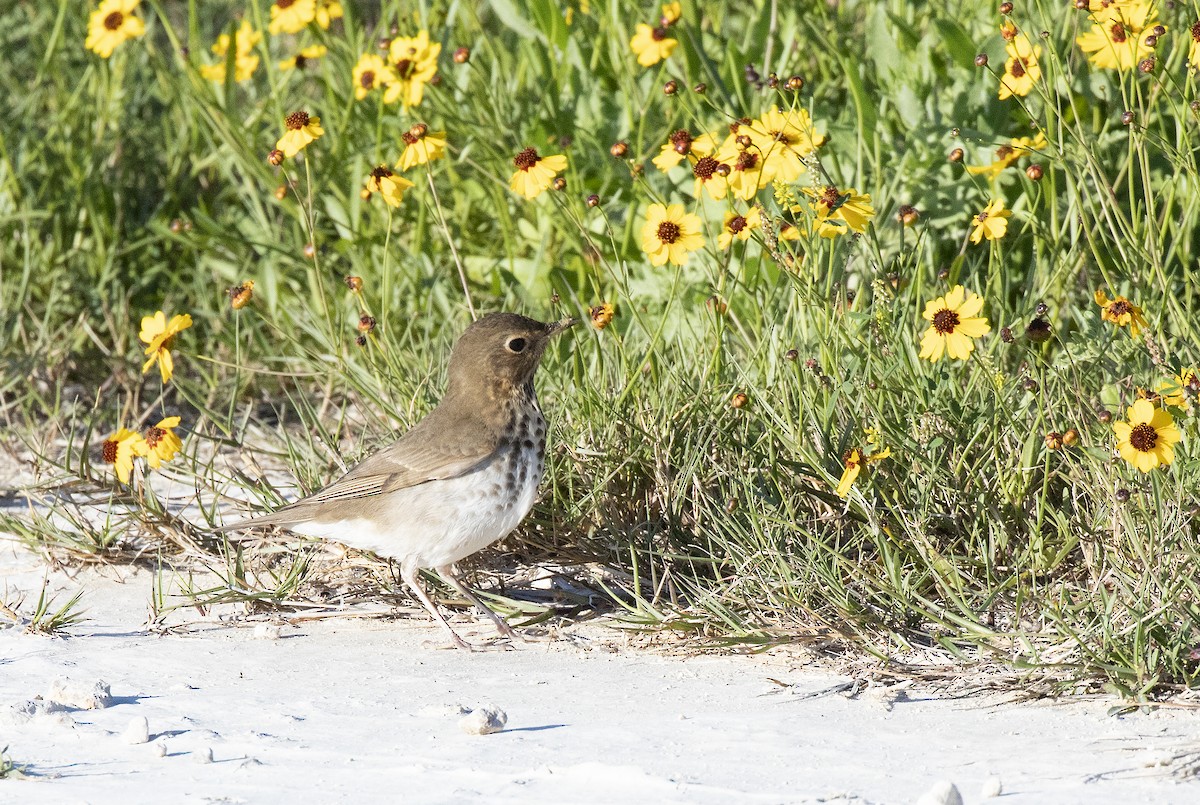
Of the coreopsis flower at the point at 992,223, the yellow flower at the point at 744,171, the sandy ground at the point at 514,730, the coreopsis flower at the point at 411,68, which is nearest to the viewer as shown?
the sandy ground at the point at 514,730

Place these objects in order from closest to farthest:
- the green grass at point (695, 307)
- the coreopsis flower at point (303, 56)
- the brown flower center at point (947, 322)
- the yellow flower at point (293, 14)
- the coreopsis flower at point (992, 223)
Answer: the brown flower center at point (947, 322) < the green grass at point (695, 307) < the coreopsis flower at point (992, 223) < the yellow flower at point (293, 14) < the coreopsis flower at point (303, 56)

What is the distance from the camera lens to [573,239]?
20.1 feet

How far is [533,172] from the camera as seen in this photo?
4.78 m

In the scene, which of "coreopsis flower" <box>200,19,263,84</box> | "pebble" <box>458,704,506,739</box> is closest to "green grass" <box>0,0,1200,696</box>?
"coreopsis flower" <box>200,19,263,84</box>

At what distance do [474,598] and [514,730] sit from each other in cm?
94

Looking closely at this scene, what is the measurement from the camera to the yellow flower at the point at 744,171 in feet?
14.8

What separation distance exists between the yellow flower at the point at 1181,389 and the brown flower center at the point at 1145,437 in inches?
6.6

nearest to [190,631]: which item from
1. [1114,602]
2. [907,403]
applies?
[907,403]

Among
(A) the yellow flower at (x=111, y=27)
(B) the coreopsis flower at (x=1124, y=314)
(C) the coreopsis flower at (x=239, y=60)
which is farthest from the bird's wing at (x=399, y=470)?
(C) the coreopsis flower at (x=239, y=60)

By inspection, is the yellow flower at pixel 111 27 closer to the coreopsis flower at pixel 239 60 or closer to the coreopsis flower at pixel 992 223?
the coreopsis flower at pixel 239 60

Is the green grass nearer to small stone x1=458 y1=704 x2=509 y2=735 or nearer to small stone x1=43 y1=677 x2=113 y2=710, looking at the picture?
small stone x1=458 y1=704 x2=509 y2=735

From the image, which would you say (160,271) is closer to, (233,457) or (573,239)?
(233,457)

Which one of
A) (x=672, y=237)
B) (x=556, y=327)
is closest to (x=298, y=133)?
(x=556, y=327)

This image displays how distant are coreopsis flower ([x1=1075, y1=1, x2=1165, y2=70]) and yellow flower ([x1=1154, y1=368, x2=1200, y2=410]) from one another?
87 cm
